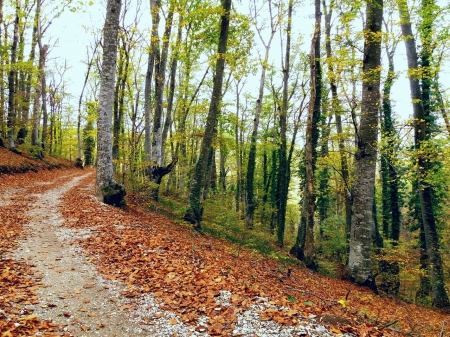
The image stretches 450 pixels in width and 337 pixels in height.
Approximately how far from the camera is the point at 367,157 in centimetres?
921

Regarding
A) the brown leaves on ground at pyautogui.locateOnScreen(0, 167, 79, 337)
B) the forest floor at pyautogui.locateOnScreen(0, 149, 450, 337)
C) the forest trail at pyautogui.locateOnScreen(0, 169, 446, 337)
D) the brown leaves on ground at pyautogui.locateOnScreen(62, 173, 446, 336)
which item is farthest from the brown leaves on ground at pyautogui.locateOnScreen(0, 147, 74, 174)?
the forest floor at pyautogui.locateOnScreen(0, 149, 450, 337)

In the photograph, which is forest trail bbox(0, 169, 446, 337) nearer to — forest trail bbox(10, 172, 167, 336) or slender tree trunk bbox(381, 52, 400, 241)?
forest trail bbox(10, 172, 167, 336)

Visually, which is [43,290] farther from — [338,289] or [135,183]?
[135,183]

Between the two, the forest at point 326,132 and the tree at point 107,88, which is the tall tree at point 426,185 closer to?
the forest at point 326,132

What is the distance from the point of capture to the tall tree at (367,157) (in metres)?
9.18

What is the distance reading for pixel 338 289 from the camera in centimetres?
859

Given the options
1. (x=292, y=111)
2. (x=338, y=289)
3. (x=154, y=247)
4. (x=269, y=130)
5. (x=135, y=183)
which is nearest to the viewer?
(x=154, y=247)

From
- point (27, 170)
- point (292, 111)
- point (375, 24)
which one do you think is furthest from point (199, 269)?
point (292, 111)

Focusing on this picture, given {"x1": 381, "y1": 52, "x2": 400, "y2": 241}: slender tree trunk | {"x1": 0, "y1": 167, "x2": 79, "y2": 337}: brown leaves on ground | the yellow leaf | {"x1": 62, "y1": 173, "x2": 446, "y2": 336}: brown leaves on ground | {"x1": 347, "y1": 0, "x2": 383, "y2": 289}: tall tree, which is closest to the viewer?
{"x1": 0, "y1": 167, "x2": 79, "y2": 337}: brown leaves on ground

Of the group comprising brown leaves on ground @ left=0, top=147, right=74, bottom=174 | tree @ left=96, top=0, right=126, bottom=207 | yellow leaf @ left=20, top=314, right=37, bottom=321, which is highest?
tree @ left=96, top=0, right=126, bottom=207

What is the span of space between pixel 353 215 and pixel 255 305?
6554 mm

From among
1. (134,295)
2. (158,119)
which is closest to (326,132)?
(158,119)

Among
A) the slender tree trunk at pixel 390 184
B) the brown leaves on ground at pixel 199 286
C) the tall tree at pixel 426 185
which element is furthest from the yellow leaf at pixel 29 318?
the slender tree trunk at pixel 390 184

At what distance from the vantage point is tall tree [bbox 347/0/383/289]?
9.18 metres
